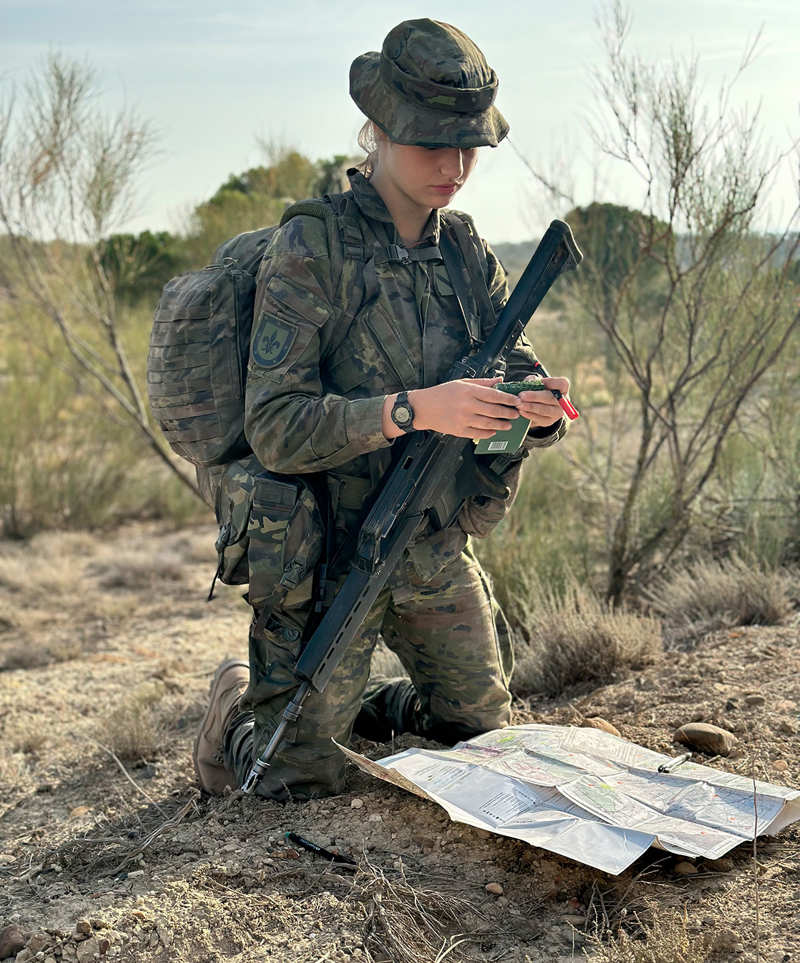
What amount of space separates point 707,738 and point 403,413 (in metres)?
1.41

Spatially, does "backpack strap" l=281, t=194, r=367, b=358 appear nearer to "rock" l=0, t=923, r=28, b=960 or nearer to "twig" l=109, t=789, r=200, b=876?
"twig" l=109, t=789, r=200, b=876

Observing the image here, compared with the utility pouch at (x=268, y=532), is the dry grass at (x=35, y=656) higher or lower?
lower

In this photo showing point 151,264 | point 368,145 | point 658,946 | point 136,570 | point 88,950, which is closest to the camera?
point 658,946

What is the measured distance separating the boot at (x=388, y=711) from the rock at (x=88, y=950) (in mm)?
1491

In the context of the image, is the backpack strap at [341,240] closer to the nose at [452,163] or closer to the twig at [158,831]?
the nose at [452,163]

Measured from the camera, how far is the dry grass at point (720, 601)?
14.7ft

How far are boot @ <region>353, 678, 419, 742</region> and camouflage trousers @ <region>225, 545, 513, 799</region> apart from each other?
0.27 ft

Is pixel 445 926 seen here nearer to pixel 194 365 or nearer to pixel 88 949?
pixel 88 949

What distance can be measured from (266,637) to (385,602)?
0.37 meters

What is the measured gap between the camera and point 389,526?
281 cm

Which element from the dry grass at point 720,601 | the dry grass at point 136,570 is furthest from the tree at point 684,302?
the dry grass at point 136,570

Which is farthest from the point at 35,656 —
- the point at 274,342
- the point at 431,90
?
the point at 431,90

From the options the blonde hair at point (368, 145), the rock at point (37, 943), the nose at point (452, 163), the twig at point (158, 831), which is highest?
the blonde hair at point (368, 145)

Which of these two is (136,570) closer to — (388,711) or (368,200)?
(388,711)
